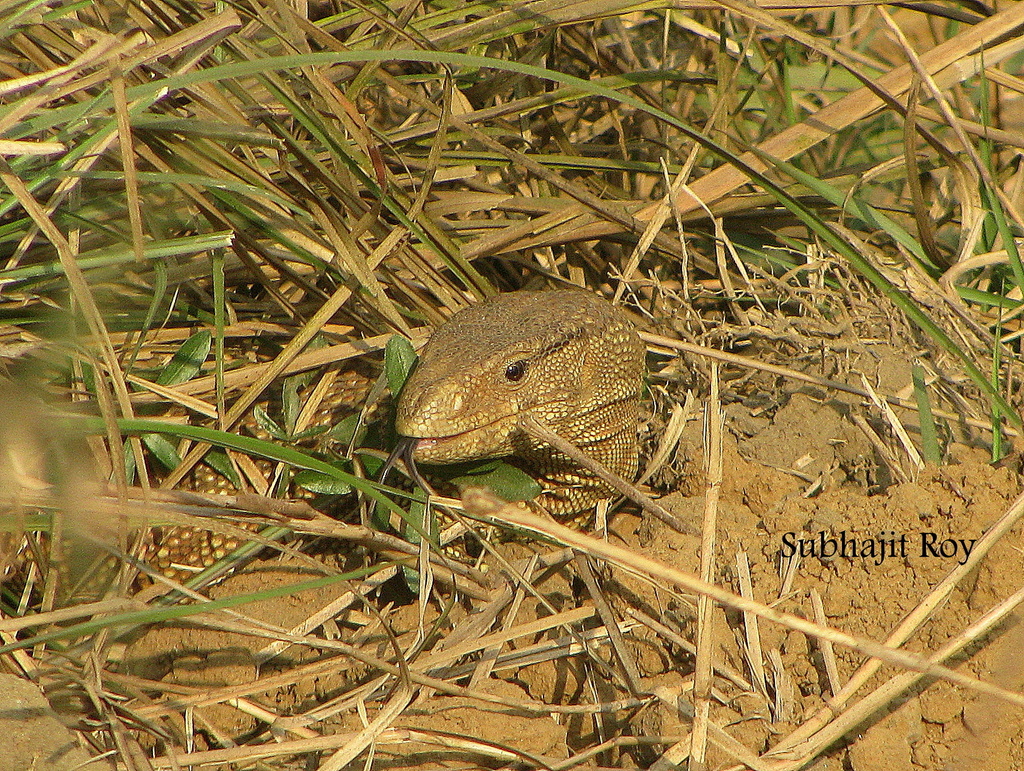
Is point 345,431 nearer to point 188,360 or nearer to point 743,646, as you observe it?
point 188,360

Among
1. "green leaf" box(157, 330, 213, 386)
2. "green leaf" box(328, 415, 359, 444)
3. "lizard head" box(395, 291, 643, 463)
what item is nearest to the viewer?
"lizard head" box(395, 291, 643, 463)

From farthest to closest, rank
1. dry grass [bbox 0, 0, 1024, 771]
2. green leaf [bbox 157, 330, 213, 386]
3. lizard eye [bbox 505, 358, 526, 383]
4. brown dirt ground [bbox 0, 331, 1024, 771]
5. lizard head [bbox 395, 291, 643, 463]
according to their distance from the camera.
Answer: green leaf [bbox 157, 330, 213, 386], lizard eye [bbox 505, 358, 526, 383], lizard head [bbox 395, 291, 643, 463], dry grass [bbox 0, 0, 1024, 771], brown dirt ground [bbox 0, 331, 1024, 771]

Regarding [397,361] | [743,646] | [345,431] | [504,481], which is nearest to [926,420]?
[743,646]

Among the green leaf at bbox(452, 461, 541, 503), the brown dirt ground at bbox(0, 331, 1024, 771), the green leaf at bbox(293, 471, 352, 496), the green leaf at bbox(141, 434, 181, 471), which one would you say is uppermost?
the green leaf at bbox(141, 434, 181, 471)

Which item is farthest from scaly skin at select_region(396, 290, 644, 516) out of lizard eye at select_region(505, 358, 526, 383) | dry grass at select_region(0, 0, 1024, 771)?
dry grass at select_region(0, 0, 1024, 771)

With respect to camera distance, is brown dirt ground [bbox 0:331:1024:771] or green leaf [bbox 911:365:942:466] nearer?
brown dirt ground [bbox 0:331:1024:771]

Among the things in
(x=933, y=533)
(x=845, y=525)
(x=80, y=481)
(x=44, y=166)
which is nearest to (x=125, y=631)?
(x=80, y=481)

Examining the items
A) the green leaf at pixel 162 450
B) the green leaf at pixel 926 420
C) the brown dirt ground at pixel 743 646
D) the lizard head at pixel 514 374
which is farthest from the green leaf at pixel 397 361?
the green leaf at pixel 926 420

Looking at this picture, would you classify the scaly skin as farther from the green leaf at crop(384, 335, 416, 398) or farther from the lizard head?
the green leaf at crop(384, 335, 416, 398)

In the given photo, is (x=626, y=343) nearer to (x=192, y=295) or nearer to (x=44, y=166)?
(x=192, y=295)
